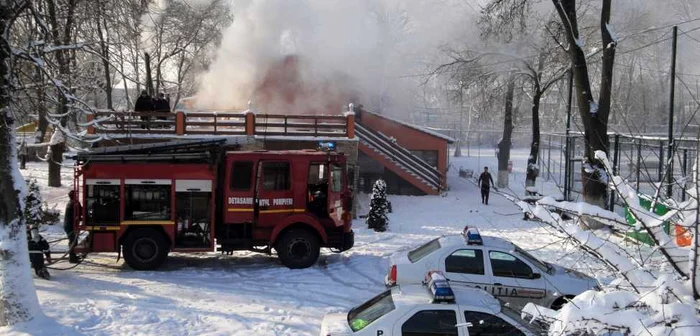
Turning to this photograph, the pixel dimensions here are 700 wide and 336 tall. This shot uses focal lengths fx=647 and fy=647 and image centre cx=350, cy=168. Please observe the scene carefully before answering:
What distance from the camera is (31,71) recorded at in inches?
417

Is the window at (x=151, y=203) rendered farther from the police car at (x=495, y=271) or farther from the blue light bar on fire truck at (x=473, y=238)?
the blue light bar on fire truck at (x=473, y=238)

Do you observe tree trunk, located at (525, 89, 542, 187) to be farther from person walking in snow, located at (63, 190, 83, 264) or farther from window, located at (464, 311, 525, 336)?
window, located at (464, 311, 525, 336)

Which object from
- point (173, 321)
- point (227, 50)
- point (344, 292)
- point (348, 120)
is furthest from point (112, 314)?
point (227, 50)

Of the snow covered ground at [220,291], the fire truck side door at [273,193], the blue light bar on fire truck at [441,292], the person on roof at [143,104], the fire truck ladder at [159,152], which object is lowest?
the snow covered ground at [220,291]

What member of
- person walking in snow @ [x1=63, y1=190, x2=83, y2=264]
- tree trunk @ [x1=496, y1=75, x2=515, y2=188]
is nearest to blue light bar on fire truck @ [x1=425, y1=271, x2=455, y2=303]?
person walking in snow @ [x1=63, y1=190, x2=83, y2=264]

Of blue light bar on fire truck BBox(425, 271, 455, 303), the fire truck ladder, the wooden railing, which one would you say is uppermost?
the wooden railing

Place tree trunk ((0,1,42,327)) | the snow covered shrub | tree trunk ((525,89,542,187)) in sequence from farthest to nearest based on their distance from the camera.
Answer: tree trunk ((525,89,542,187)) < tree trunk ((0,1,42,327)) < the snow covered shrub

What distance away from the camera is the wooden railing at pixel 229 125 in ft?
65.6

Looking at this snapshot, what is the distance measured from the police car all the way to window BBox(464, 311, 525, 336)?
2.93 m

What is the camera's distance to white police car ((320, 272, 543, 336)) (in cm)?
616

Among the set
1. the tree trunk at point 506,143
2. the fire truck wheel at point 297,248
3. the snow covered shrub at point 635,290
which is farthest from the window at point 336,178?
the tree trunk at point 506,143

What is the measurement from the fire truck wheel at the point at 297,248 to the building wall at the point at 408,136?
17.4 metres

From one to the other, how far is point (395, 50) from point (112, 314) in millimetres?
26667

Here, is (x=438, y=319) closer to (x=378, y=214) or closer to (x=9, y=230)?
(x=9, y=230)
